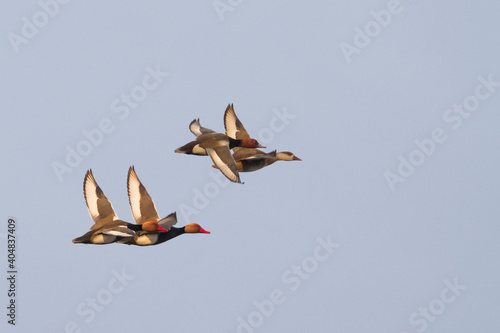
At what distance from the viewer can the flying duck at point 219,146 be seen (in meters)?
32.6

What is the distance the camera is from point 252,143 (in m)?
35.4

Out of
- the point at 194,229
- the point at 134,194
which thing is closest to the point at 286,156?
the point at 194,229

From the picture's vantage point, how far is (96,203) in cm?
3291

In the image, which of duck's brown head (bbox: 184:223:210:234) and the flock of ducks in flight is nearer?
the flock of ducks in flight

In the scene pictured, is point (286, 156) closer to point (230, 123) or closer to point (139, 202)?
point (230, 123)

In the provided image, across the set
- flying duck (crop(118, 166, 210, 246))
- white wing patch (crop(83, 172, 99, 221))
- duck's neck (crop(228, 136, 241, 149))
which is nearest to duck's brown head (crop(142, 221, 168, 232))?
flying duck (crop(118, 166, 210, 246))

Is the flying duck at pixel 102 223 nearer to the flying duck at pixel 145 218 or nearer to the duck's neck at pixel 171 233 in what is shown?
the flying duck at pixel 145 218

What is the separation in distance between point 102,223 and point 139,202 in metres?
1.62

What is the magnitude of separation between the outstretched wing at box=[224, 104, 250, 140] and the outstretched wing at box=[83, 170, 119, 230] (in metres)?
6.21

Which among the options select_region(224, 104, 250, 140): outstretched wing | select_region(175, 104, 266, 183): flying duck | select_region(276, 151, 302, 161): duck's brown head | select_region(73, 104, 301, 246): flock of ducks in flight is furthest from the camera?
select_region(224, 104, 250, 140): outstretched wing

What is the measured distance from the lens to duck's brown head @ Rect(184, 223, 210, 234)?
32.1 metres

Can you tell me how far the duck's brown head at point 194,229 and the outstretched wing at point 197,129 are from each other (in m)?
5.21

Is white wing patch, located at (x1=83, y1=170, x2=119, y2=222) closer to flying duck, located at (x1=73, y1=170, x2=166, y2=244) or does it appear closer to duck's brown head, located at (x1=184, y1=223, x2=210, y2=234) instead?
flying duck, located at (x1=73, y1=170, x2=166, y2=244)

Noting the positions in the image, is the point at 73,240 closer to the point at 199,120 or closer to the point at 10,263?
the point at 10,263
